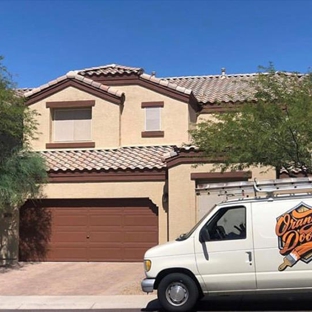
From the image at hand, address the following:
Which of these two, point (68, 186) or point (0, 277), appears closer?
point (0, 277)

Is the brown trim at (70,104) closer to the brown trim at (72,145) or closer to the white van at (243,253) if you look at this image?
the brown trim at (72,145)

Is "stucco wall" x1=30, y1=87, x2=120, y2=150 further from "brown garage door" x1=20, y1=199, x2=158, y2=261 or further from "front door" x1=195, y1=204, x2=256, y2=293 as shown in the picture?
"front door" x1=195, y1=204, x2=256, y2=293

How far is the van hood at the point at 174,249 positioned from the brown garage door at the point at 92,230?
8.44 metres

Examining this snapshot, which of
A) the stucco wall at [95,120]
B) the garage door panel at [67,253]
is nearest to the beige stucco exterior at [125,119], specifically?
the stucco wall at [95,120]

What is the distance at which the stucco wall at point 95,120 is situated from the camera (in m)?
21.6

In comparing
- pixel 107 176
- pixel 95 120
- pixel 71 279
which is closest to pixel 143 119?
pixel 95 120

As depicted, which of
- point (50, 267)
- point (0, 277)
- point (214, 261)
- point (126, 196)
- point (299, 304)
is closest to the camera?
point (214, 261)

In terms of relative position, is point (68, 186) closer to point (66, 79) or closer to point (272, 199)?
point (66, 79)

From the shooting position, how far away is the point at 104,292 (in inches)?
500

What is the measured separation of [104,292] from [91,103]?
35.7 feet

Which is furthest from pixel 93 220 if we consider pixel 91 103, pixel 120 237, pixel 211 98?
pixel 211 98

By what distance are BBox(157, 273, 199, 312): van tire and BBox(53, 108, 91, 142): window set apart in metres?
12.7

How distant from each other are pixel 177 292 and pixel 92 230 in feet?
30.9

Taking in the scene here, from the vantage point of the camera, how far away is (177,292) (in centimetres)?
988
